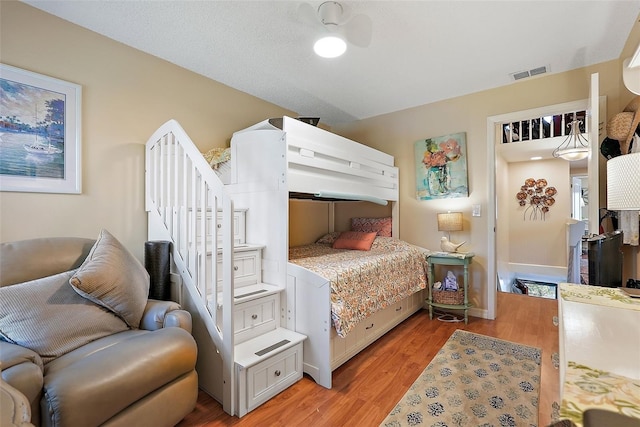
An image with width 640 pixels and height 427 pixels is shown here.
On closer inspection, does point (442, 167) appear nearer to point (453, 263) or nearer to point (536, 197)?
point (453, 263)

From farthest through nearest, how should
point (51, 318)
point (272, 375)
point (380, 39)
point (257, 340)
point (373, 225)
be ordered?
1. point (373, 225)
2. point (380, 39)
3. point (257, 340)
4. point (272, 375)
5. point (51, 318)

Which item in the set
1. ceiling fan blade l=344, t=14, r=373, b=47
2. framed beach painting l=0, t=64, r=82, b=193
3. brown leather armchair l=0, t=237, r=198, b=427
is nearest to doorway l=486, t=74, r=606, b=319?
ceiling fan blade l=344, t=14, r=373, b=47

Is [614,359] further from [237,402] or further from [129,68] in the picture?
[129,68]

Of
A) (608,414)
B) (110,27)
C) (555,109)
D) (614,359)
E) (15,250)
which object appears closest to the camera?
(608,414)

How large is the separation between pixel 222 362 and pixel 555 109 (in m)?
3.61

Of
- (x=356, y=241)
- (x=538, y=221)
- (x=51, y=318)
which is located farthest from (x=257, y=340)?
(x=538, y=221)

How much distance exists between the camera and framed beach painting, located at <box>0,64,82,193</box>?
5.98 feet

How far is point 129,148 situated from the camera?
2.35 m

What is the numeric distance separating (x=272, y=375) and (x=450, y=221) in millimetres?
2421

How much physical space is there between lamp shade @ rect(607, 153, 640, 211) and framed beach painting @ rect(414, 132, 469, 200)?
2.17 meters

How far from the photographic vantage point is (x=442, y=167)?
350 centimetres

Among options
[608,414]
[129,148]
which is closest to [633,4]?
[608,414]

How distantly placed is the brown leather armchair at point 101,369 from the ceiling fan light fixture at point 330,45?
1978 millimetres

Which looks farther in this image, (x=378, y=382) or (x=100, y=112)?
(x=100, y=112)
